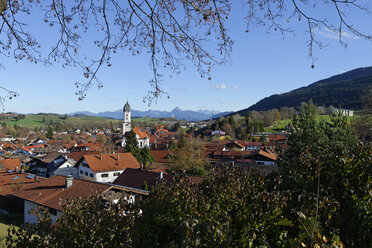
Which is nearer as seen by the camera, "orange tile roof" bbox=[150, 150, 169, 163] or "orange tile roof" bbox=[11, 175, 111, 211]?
"orange tile roof" bbox=[11, 175, 111, 211]

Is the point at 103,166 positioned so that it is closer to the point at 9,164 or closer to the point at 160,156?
the point at 160,156

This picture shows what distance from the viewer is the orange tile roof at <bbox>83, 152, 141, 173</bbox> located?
1489 inches

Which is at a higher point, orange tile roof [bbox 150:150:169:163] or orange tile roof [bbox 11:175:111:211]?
orange tile roof [bbox 11:175:111:211]

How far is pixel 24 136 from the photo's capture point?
136375 millimetres

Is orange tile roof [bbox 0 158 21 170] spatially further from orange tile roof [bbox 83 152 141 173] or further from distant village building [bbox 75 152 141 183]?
orange tile roof [bbox 83 152 141 173]

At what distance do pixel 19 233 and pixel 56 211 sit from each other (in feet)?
58.1

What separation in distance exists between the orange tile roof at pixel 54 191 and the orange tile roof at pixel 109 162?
9903 millimetres

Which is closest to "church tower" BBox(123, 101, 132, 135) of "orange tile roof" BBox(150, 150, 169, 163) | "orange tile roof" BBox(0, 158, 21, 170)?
"orange tile roof" BBox(150, 150, 169, 163)

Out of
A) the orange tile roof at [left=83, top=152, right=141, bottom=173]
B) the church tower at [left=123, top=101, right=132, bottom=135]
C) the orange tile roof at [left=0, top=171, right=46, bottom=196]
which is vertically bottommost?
the orange tile roof at [left=0, top=171, right=46, bottom=196]

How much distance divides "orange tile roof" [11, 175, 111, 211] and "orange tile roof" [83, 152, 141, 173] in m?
9.90

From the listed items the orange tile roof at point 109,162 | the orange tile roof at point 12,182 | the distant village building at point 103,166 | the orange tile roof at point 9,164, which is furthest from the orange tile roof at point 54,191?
the orange tile roof at point 9,164

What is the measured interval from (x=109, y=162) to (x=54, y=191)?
51.5 feet

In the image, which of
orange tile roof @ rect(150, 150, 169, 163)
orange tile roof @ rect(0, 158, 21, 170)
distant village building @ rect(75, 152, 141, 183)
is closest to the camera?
distant village building @ rect(75, 152, 141, 183)

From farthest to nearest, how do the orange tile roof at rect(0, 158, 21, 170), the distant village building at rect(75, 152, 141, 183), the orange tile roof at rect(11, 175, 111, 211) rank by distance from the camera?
the orange tile roof at rect(0, 158, 21, 170) → the distant village building at rect(75, 152, 141, 183) → the orange tile roof at rect(11, 175, 111, 211)
